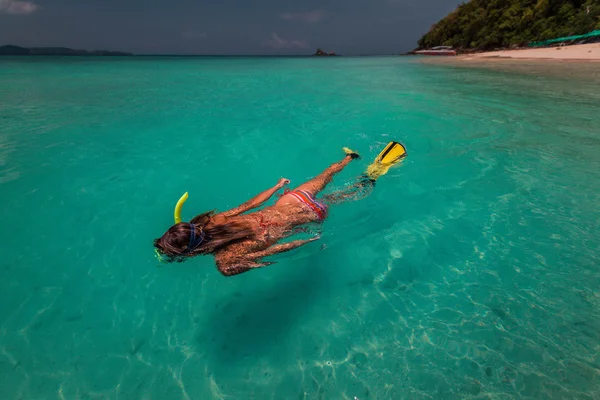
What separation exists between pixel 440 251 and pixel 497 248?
825mm

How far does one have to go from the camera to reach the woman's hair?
125 inches

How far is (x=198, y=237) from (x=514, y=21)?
6915 centimetres

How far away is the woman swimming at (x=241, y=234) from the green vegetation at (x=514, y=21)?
2053 inches

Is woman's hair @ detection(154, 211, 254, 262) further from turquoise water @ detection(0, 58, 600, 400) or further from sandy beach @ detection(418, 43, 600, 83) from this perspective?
sandy beach @ detection(418, 43, 600, 83)

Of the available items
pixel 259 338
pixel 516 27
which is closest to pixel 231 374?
pixel 259 338

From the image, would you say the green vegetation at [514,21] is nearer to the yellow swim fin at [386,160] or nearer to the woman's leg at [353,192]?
the yellow swim fin at [386,160]

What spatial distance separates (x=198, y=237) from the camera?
3.28 metres

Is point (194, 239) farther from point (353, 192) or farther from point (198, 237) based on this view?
point (353, 192)

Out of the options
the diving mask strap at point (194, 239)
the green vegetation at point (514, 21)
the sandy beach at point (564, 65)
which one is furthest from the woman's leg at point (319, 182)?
the green vegetation at point (514, 21)

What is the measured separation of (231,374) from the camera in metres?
3.12

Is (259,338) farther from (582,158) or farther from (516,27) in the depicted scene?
(516,27)

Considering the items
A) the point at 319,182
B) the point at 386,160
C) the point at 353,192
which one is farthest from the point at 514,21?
the point at 319,182

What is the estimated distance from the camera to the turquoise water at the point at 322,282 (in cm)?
303

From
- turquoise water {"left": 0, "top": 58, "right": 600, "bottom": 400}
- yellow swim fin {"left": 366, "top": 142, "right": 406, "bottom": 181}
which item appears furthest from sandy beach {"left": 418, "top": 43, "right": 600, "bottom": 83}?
yellow swim fin {"left": 366, "top": 142, "right": 406, "bottom": 181}
